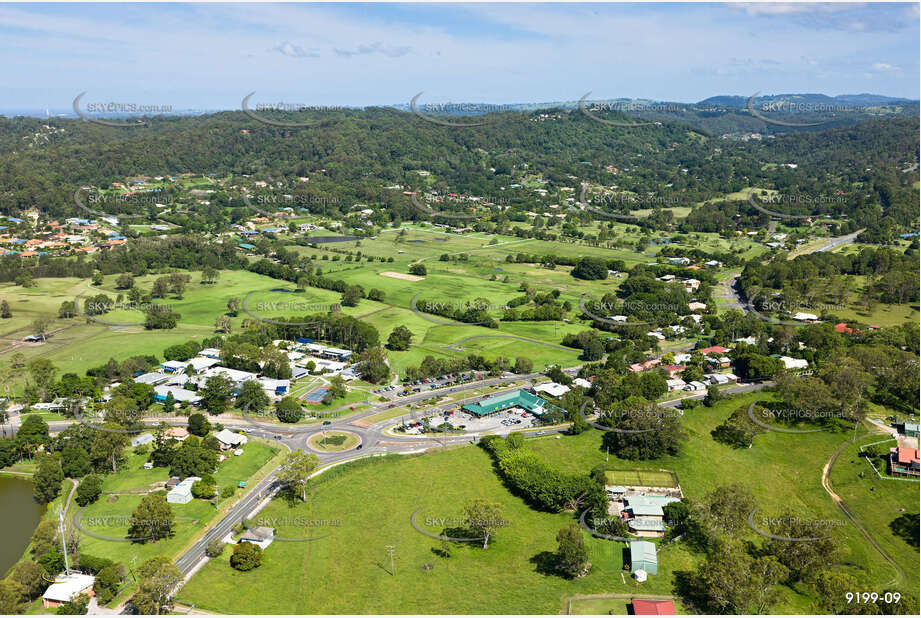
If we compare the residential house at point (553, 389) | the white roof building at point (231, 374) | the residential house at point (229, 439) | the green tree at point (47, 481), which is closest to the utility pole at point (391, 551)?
the residential house at point (229, 439)

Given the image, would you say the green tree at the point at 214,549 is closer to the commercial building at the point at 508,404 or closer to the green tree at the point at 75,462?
the green tree at the point at 75,462

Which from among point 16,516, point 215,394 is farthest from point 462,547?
point 16,516

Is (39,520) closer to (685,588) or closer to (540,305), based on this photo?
(685,588)

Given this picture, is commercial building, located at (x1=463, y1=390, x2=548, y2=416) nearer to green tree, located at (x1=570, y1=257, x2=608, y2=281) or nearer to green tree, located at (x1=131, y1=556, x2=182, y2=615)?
green tree, located at (x1=131, y1=556, x2=182, y2=615)

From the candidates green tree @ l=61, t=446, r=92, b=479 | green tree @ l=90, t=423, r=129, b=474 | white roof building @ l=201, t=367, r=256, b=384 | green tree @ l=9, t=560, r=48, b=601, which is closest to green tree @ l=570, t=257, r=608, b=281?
white roof building @ l=201, t=367, r=256, b=384

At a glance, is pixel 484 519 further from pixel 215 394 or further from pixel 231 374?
pixel 231 374

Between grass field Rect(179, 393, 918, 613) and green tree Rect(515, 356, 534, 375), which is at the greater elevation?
green tree Rect(515, 356, 534, 375)

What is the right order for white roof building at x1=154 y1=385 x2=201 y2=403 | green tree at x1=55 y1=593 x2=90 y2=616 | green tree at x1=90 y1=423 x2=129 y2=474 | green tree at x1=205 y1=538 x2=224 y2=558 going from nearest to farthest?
1. green tree at x1=55 y1=593 x2=90 y2=616
2. green tree at x1=205 y1=538 x2=224 y2=558
3. green tree at x1=90 y1=423 x2=129 y2=474
4. white roof building at x1=154 y1=385 x2=201 y2=403
